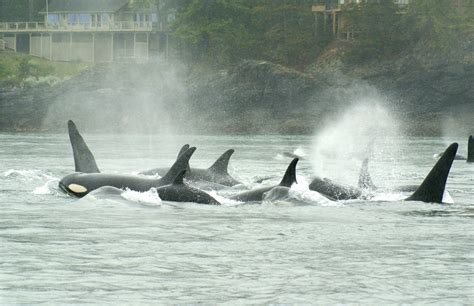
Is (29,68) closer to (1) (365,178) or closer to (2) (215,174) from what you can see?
(2) (215,174)

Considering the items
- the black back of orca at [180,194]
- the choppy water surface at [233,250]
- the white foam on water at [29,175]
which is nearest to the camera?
the choppy water surface at [233,250]

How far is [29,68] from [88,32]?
1823 cm

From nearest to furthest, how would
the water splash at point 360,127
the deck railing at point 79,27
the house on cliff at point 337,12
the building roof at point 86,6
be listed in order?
the water splash at point 360,127 < the house on cliff at point 337,12 < the deck railing at point 79,27 < the building roof at point 86,6

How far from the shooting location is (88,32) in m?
137

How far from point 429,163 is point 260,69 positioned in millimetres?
52380

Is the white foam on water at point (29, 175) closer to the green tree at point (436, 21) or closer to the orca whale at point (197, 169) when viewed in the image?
the orca whale at point (197, 169)

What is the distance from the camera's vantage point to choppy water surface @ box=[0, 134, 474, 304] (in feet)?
52.3

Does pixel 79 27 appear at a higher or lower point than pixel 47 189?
lower

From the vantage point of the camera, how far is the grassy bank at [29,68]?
11844cm

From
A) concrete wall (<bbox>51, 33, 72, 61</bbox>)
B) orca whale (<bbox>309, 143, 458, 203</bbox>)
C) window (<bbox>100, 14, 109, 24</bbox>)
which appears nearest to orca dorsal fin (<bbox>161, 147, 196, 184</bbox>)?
orca whale (<bbox>309, 143, 458, 203</bbox>)

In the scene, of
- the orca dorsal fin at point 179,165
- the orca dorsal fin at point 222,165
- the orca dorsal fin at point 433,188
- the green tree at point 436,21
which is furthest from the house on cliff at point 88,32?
the orca dorsal fin at point 433,188

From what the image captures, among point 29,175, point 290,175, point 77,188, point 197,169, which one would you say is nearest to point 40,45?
point 29,175

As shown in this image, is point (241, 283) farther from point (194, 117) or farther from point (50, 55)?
point (50, 55)

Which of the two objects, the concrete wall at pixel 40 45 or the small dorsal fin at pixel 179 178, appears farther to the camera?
the concrete wall at pixel 40 45
